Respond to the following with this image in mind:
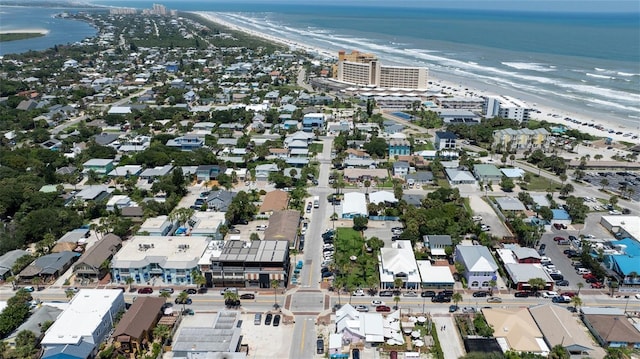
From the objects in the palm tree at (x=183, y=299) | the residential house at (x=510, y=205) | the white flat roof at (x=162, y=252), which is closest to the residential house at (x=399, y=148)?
the residential house at (x=510, y=205)

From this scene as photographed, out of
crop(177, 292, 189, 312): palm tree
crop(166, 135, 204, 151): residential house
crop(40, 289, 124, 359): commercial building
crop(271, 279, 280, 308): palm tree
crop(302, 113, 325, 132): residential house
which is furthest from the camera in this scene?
crop(302, 113, 325, 132): residential house

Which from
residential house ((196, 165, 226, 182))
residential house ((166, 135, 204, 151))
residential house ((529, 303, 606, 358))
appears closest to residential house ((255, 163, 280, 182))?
residential house ((196, 165, 226, 182))

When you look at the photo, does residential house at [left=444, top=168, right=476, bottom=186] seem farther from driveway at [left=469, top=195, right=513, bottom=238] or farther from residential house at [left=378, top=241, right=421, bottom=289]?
residential house at [left=378, top=241, right=421, bottom=289]

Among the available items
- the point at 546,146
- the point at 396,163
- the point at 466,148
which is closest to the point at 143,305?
the point at 396,163

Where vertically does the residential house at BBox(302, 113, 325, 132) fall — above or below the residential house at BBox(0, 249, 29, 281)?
above

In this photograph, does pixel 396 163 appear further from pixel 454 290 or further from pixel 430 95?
pixel 430 95

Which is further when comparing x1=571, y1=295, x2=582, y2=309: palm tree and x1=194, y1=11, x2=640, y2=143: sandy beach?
x1=194, y1=11, x2=640, y2=143: sandy beach

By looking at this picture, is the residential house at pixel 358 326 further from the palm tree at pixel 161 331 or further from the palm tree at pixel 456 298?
the palm tree at pixel 161 331

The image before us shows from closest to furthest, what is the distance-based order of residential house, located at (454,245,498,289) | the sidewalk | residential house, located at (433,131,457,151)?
the sidewalk → residential house, located at (454,245,498,289) → residential house, located at (433,131,457,151)
